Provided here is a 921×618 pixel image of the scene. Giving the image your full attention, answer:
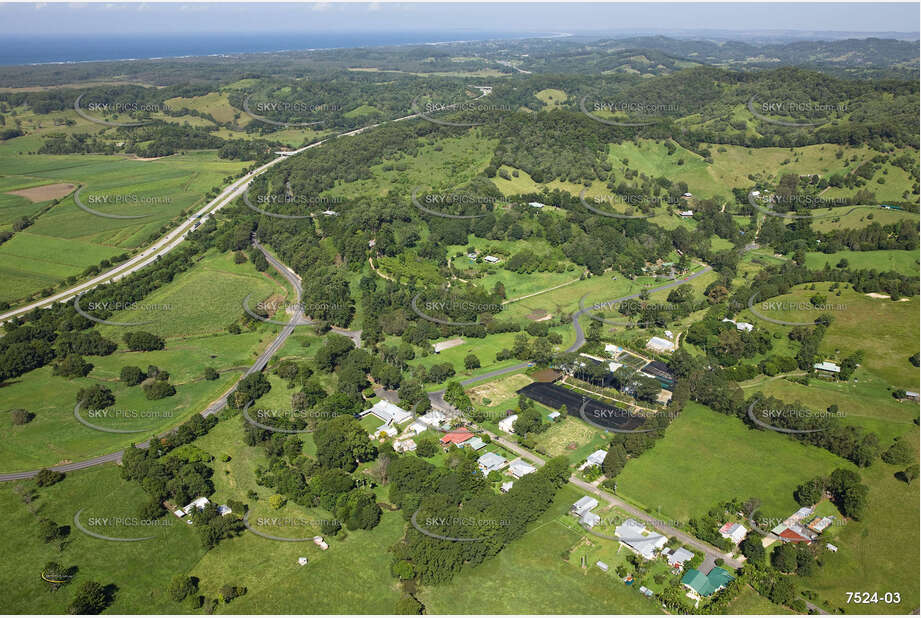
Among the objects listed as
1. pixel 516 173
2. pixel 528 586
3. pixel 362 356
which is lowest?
pixel 528 586

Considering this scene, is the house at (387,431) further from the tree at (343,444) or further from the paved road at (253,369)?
the paved road at (253,369)

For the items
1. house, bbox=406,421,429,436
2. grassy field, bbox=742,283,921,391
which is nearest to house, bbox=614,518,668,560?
house, bbox=406,421,429,436

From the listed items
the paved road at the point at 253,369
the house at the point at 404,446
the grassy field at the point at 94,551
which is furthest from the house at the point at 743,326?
the grassy field at the point at 94,551

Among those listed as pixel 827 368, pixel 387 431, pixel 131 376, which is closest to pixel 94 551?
pixel 387 431

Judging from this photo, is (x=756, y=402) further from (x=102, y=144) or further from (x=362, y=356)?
(x=102, y=144)

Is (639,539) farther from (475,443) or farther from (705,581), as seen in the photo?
(475,443)

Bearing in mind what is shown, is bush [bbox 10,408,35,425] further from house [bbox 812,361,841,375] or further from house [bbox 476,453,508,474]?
house [bbox 812,361,841,375]

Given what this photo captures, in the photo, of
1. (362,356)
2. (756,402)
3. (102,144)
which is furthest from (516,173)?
Answer: (102,144)
